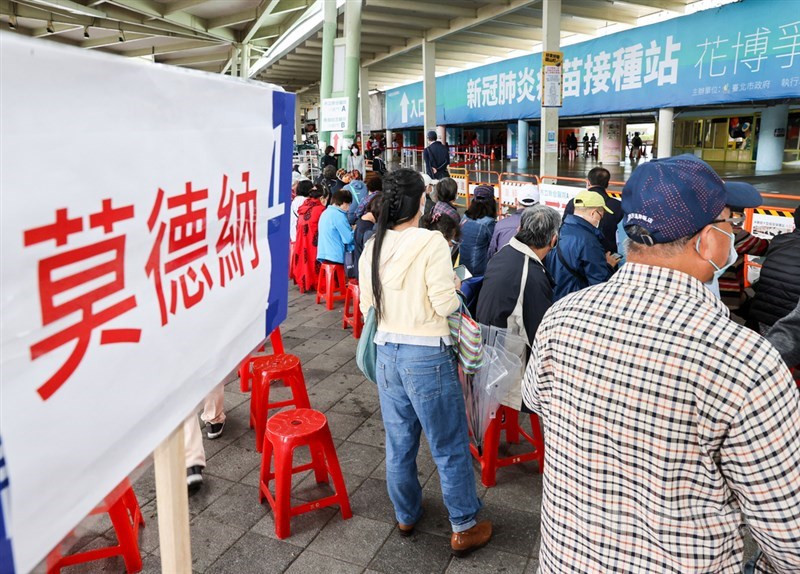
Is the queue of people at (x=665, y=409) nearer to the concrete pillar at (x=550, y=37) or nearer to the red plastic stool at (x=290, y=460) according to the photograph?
the red plastic stool at (x=290, y=460)

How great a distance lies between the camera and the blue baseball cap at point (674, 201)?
1.26 meters

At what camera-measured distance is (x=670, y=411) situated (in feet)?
3.94

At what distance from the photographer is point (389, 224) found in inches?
102

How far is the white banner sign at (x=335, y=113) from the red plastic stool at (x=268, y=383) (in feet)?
22.4

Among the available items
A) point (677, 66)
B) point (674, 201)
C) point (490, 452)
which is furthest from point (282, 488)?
point (677, 66)

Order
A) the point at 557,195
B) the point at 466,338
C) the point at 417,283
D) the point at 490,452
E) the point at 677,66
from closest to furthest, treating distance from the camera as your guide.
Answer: the point at 417,283 < the point at 466,338 < the point at 490,452 < the point at 557,195 < the point at 677,66

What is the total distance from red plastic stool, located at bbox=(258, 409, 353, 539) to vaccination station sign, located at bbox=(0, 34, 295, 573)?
153 cm

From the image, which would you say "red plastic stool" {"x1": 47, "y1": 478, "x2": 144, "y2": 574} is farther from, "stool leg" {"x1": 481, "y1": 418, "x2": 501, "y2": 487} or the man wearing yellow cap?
the man wearing yellow cap

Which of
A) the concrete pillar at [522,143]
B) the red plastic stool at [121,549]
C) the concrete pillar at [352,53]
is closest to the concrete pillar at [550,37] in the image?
the concrete pillar at [352,53]

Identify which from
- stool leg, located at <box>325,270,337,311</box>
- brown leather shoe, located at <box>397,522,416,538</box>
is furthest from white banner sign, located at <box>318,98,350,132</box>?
brown leather shoe, located at <box>397,522,416,538</box>

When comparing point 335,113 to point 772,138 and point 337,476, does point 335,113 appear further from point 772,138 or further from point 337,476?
point 772,138

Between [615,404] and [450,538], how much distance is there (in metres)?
1.81

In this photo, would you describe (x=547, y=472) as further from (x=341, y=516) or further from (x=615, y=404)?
(x=341, y=516)

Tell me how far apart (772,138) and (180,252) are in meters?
18.8
